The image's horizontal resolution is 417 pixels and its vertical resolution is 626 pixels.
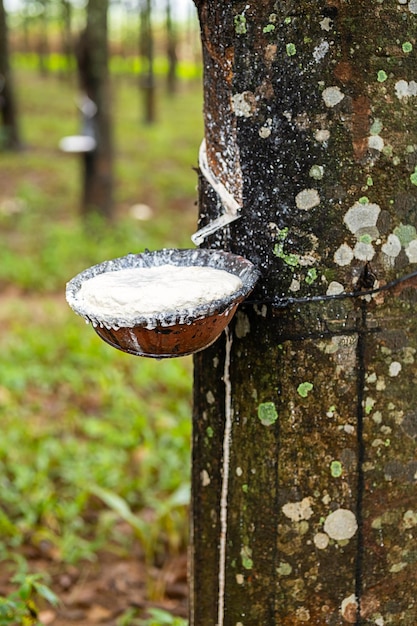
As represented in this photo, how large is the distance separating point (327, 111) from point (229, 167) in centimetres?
24

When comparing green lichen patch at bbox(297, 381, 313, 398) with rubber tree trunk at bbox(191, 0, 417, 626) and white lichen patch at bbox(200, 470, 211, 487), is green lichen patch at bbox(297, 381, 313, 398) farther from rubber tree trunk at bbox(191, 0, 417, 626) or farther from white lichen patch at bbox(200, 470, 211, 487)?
white lichen patch at bbox(200, 470, 211, 487)

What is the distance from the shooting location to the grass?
304 centimetres

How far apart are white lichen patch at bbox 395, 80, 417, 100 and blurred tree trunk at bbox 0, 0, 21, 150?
11237 mm

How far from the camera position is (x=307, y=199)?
146cm

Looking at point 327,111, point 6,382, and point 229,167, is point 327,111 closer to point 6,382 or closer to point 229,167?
point 229,167

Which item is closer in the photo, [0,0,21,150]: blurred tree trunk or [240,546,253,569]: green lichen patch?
[240,546,253,569]: green lichen patch

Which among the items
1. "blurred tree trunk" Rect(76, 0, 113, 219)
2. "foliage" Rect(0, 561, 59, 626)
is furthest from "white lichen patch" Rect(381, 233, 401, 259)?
"blurred tree trunk" Rect(76, 0, 113, 219)

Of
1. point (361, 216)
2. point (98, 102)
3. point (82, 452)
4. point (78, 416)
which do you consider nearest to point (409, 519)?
point (361, 216)

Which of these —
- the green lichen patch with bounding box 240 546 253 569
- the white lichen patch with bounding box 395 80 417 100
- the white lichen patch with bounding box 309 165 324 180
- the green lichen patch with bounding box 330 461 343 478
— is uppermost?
the white lichen patch with bounding box 395 80 417 100

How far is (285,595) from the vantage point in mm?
1614

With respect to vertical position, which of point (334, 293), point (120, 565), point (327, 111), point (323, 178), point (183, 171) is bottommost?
point (120, 565)

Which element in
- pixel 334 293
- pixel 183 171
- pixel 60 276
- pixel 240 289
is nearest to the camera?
pixel 240 289

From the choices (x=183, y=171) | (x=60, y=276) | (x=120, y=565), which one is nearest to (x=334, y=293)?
(x=120, y=565)

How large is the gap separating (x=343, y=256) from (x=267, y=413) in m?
0.39
